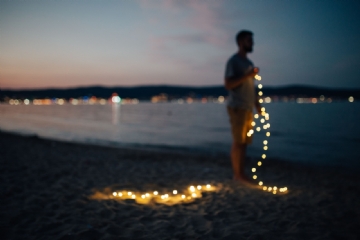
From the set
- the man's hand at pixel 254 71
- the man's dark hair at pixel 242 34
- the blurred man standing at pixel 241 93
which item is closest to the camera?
the man's hand at pixel 254 71

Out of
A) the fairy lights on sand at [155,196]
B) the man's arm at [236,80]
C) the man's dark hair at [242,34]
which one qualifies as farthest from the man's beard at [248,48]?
the fairy lights on sand at [155,196]

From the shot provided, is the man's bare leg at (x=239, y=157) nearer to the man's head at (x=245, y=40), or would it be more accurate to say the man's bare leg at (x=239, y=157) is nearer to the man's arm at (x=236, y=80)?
the man's arm at (x=236, y=80)

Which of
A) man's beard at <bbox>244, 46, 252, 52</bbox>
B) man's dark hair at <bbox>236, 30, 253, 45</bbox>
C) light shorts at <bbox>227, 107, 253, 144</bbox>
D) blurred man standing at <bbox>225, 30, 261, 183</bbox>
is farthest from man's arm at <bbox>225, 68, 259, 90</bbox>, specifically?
man's dark hair at <bbox>236, 30, 253, 45</bbox>

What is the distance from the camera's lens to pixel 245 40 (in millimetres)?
4672

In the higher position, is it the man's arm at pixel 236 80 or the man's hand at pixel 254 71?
the man's hand at pixel 254 71

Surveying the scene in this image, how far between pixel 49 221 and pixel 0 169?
9.87 ft

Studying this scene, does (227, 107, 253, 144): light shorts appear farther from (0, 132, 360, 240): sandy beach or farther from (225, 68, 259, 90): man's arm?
(0, 132, 360, 240): sandy beach

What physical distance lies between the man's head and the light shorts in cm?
111

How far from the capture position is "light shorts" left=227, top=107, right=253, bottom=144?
178 inches

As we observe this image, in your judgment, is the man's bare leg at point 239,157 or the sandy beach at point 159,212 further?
the man's bare leg at point 239,157

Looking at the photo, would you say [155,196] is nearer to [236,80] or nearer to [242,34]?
[236,80]

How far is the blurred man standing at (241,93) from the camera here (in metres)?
4.52

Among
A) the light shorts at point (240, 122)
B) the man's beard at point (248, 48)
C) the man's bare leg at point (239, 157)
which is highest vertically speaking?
the man's beard at point (248, 48)

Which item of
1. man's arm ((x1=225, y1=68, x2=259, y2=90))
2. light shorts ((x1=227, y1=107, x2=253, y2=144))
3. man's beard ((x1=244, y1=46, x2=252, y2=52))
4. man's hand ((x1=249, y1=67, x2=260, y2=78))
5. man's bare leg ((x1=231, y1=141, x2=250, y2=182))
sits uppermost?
man's beard ((x1=244, y1=46, x2=252, y2=52))
